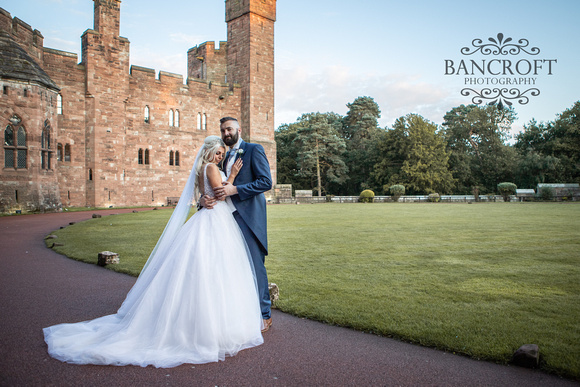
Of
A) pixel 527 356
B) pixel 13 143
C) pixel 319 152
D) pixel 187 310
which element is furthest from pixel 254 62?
pixel 527 356

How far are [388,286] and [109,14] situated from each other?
2899 cm

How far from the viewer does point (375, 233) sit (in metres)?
11.6

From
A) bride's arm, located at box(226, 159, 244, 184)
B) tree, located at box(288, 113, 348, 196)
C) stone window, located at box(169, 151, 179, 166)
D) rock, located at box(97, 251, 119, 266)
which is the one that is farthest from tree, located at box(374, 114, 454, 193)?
bride's arm, located at box(226, 159, 244, 184)

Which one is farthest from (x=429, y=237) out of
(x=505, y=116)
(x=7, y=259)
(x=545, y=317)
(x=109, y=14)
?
(x=505, y=116)

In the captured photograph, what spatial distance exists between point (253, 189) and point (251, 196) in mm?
114

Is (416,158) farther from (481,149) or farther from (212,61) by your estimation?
(212,61)

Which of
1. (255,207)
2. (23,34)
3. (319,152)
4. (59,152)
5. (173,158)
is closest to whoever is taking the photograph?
(255,207)

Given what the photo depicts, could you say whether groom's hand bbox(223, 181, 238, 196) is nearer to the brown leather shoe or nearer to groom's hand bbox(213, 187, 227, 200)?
groom's hand bbox(213, 187, 227, 200)

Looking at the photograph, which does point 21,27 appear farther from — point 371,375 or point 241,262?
point 371,375

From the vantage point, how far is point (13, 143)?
19578 mm

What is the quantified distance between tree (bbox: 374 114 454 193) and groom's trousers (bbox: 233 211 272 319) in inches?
1640

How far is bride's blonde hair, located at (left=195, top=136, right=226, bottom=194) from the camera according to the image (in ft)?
13.5

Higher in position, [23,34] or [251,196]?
[23,34]

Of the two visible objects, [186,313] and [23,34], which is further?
[23,34]
